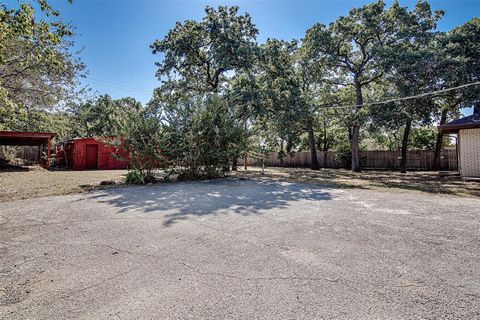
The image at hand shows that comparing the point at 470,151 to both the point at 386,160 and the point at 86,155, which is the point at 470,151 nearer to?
the point at 386,160

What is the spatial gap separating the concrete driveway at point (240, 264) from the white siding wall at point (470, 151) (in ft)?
25.2

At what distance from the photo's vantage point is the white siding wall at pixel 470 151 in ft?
35.2

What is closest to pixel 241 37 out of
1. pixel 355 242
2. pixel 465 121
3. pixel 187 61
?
pixel 187 61

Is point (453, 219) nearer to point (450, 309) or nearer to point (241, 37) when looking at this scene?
point (450, 309)

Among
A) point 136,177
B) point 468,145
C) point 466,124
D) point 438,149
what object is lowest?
point 136,177

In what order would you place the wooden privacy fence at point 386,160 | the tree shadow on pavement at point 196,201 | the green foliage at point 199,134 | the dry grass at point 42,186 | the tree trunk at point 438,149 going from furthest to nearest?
the wooden privacy fence at point 386,160, the tree trunk at point 438,149, the green foliage at point 199,134, the dry grass at point 42,186, the tree shadow on pavement at point 196,201

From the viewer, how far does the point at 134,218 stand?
4.60 m

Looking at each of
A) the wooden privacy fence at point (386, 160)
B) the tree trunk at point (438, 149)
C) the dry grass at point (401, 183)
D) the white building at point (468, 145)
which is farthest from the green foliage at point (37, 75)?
the tree trunk at point (438, 149)

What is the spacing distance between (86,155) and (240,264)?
21.6 m

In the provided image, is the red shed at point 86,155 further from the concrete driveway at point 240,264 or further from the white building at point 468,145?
the white building at point 468,145

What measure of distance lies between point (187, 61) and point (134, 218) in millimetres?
13145

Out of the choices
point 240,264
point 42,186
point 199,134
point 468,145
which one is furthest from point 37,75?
point 468,145

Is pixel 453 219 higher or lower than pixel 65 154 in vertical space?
lower

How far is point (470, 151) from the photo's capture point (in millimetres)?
10852
